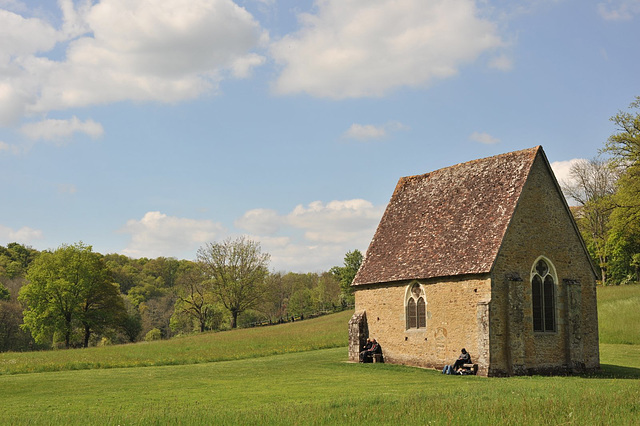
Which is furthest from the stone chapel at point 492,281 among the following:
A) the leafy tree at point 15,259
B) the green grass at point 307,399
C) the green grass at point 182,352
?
the leafy tree at point 15,259

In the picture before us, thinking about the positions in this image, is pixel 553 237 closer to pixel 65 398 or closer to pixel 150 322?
pixel 65 398

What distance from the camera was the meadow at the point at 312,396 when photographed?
1373 cm

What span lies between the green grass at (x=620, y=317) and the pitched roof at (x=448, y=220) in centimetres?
1867

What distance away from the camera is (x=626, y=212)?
45.8 metres

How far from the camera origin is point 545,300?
28.4 metres

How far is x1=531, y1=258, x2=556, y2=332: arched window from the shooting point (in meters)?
28.0

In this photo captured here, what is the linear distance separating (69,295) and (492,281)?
48967 millimetres

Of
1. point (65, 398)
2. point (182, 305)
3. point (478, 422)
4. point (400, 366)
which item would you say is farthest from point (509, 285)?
point (182, 305)

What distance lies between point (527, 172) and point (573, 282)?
6.04m

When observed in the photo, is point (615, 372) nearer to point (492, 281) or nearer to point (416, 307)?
point (492, 281)

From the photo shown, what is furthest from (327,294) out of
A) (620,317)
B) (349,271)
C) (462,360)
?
(462,360)

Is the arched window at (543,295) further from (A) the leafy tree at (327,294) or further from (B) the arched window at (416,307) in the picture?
(A) the leafy tree at (327,294)

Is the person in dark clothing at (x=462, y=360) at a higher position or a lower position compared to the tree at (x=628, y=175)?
lower

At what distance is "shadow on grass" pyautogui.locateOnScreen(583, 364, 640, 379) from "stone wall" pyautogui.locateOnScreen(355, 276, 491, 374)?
568cm
